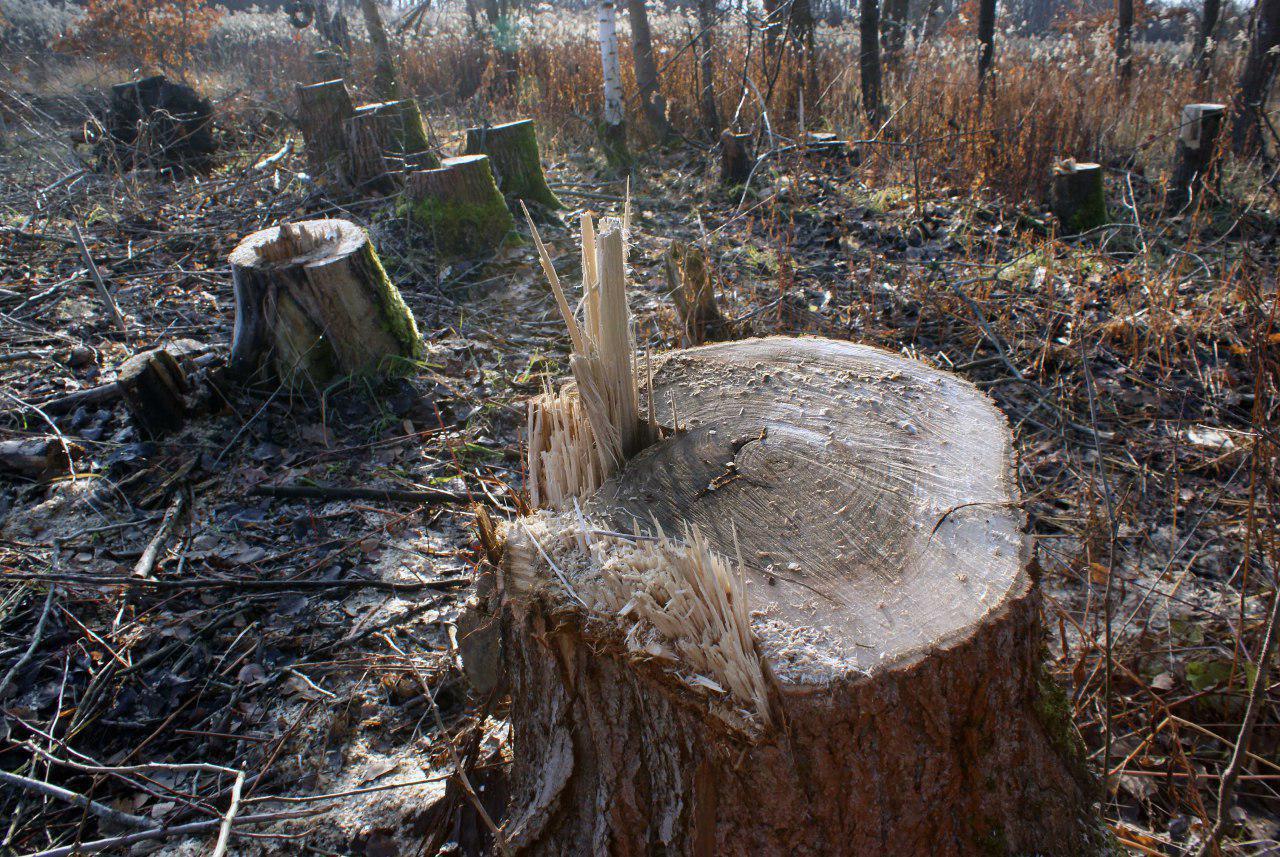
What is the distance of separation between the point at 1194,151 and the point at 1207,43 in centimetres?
243

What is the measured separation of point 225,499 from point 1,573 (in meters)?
0.67

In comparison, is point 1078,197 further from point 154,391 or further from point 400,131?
point 154,391

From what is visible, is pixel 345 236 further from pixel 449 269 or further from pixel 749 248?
pixel 749 248

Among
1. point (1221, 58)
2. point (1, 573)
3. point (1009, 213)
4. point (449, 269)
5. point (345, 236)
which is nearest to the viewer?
point (1, 573)

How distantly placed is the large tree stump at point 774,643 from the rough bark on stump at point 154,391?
2318 millimetres

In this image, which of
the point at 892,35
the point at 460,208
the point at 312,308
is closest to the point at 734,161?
the point at 460,208

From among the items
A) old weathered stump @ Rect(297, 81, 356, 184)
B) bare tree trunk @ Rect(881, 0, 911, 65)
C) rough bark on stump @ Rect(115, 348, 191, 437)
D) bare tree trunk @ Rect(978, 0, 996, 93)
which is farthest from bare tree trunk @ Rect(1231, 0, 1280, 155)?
rough bark on stump @ Rect(115, 348, 191, 437)

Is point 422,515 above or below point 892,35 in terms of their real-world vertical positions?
below

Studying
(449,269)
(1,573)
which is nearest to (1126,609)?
(1,573)

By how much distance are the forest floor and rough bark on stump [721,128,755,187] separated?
148 centimetres

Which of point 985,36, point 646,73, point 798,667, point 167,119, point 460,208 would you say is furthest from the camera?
point 646,73

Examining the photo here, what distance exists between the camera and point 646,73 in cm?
792

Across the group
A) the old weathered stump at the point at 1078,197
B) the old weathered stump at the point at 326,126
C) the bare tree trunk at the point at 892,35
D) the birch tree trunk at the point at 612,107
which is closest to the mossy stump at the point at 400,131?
the old weathered stump at the point at 326,126

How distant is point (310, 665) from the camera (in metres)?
2.08
